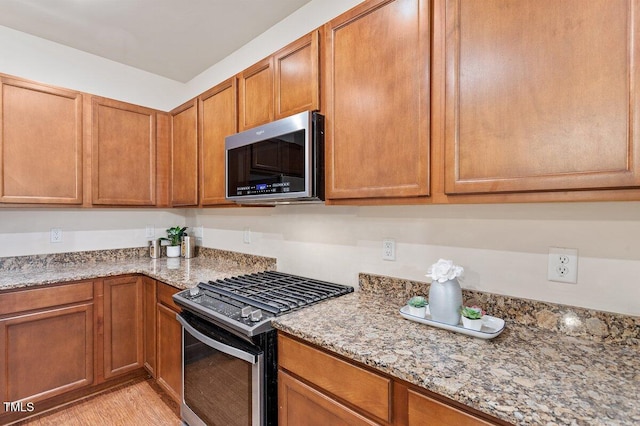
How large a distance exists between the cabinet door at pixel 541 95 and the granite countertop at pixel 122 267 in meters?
1.59

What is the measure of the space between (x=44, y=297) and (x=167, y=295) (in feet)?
2.39

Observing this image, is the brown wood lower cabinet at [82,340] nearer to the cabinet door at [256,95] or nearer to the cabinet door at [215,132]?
the cabinet door at [215,132]

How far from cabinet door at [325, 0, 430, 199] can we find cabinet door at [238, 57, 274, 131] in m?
0.44

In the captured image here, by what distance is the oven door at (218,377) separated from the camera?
1290mm

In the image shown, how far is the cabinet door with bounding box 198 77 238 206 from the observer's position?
2.08m

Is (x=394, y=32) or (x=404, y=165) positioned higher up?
(x=394, y=32)

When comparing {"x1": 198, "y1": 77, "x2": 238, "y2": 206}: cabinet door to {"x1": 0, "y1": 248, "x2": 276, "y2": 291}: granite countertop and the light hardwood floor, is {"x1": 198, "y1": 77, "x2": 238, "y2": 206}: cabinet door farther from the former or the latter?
the light hardwood floor

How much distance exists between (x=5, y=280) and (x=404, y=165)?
2454mm

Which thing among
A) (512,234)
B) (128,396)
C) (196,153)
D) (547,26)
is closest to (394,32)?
(547,26)

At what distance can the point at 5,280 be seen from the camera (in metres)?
1.95

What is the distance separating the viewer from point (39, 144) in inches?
83.9

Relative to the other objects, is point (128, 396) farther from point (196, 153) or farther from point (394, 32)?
point (394, 32)

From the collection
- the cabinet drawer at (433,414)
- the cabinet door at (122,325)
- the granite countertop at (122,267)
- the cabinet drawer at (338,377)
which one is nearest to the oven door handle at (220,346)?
the cabinet drawer at (338,377)

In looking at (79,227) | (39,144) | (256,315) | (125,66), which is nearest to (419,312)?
(256,315)
